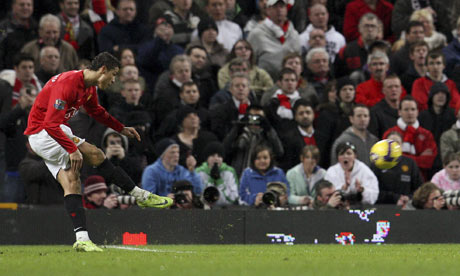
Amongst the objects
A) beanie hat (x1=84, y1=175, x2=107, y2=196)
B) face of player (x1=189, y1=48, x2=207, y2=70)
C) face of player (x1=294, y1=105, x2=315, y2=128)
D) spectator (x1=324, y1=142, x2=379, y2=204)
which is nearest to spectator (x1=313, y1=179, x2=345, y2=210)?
spectator (x1=324, y1=142, x2=379, y2=204)

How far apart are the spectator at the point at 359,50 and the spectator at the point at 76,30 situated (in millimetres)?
4512

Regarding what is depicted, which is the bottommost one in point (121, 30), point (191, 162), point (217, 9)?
point (191, 162)

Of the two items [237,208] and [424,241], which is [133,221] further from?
[424,241]

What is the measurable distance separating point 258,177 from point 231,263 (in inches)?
199

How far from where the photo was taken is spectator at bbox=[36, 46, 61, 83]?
13281 millimetres

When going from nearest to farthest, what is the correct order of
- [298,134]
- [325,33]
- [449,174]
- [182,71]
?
[449,174] → [298,134] → [182,71] → [325,33]

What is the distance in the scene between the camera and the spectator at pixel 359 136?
1296cm

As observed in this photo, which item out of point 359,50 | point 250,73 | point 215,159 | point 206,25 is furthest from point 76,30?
point 359,50

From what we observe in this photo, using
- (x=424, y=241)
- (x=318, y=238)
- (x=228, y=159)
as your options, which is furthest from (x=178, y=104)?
(x=424, y=241)

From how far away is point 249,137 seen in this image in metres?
12.6

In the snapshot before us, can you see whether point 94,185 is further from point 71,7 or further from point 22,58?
point 71,7

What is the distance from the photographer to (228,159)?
12953 mm

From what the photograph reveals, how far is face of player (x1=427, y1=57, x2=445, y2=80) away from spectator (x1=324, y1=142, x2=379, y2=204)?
117 inches

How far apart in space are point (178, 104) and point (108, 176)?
455cm
